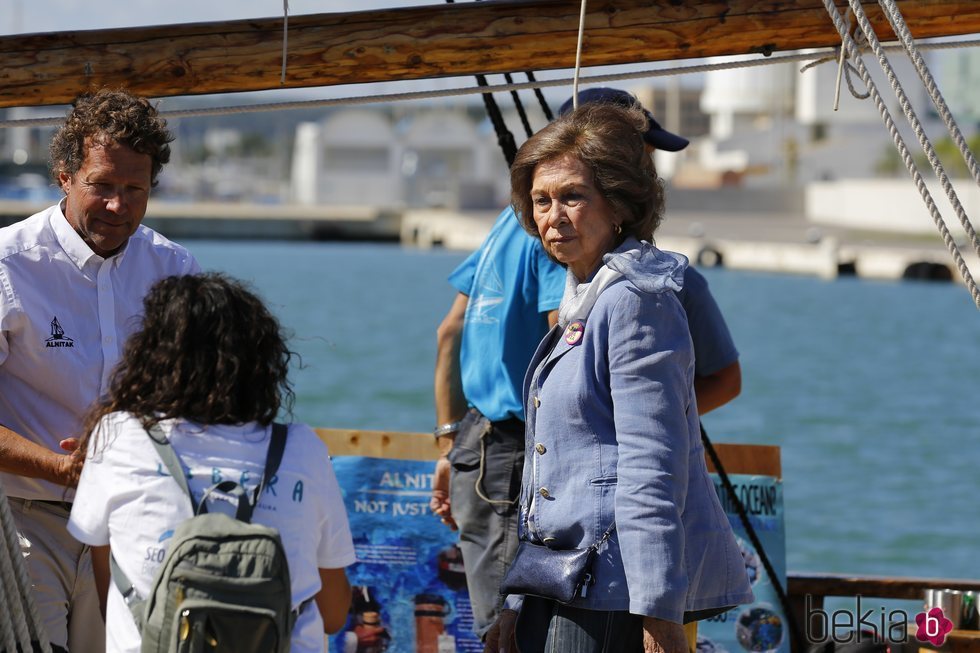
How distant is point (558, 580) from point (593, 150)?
898 millimetres

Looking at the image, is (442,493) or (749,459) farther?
(749,459)

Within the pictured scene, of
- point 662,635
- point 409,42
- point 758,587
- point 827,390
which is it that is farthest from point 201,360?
point 827,390

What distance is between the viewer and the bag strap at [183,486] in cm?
247

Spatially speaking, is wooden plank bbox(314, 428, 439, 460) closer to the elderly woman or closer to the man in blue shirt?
the man in blue shirt

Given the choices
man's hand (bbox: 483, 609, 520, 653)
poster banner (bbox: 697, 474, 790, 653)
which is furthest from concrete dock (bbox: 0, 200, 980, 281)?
man's hand (bbox: 483, 609, 520, 653)

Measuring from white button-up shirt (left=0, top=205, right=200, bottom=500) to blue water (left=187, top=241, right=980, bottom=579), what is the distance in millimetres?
440

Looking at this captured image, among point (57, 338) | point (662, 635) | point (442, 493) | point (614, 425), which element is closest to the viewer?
point (662, 635)

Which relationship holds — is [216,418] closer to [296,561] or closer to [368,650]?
[296,561]

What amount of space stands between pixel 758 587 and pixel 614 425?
212cm

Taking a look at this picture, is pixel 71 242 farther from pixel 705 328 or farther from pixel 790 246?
pixel 790 246

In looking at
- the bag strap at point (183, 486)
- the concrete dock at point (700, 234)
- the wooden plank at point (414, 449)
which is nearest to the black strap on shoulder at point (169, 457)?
the bag strap at point (183, 486)

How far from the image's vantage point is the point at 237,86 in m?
3.91

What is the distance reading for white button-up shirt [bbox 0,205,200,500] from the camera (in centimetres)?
331

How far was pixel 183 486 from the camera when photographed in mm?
2477
